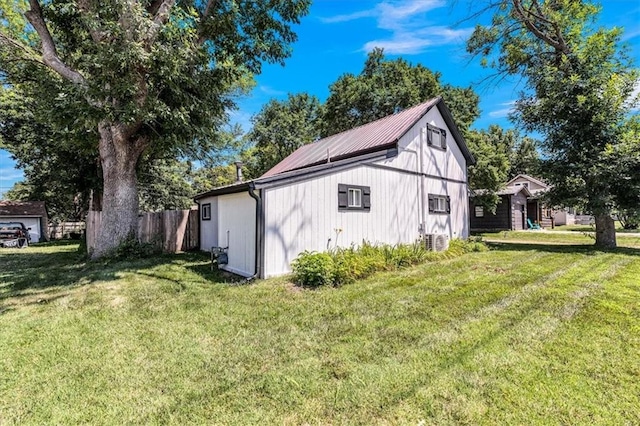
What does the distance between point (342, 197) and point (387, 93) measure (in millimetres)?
15412

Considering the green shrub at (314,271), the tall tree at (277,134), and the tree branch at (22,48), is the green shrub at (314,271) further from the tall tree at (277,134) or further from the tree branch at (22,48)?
the tall tree at (277,134)

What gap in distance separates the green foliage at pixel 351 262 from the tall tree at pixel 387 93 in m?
13.9

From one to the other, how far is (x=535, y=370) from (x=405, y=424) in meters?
1.66

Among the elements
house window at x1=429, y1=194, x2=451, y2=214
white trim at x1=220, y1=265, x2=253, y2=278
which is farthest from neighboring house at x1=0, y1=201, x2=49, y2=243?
house window at x1=429, y1=194, x2=451, y2=214

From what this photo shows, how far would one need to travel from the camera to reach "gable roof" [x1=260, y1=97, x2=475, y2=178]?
36.5 feet

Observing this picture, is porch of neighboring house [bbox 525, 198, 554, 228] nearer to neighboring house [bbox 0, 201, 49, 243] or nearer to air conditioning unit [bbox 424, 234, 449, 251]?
air conditioning unit [bbox 424, 234, 449, 251]

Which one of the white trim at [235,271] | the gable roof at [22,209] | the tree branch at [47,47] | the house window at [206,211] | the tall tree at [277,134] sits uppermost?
the tall tree at [277,134]

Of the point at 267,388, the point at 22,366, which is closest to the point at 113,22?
the point at 22,366

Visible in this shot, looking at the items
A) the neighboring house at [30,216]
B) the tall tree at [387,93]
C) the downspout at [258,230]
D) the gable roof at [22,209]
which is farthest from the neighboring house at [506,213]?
the gable roof at [22,209]

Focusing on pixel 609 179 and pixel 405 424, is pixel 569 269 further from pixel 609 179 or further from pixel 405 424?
pixel 405 424

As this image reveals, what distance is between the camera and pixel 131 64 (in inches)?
314

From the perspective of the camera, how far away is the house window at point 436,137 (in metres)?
12.4

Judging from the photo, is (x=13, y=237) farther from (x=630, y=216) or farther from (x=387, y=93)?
(x=630, y=216)

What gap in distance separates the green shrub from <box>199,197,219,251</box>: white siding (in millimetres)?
6171
